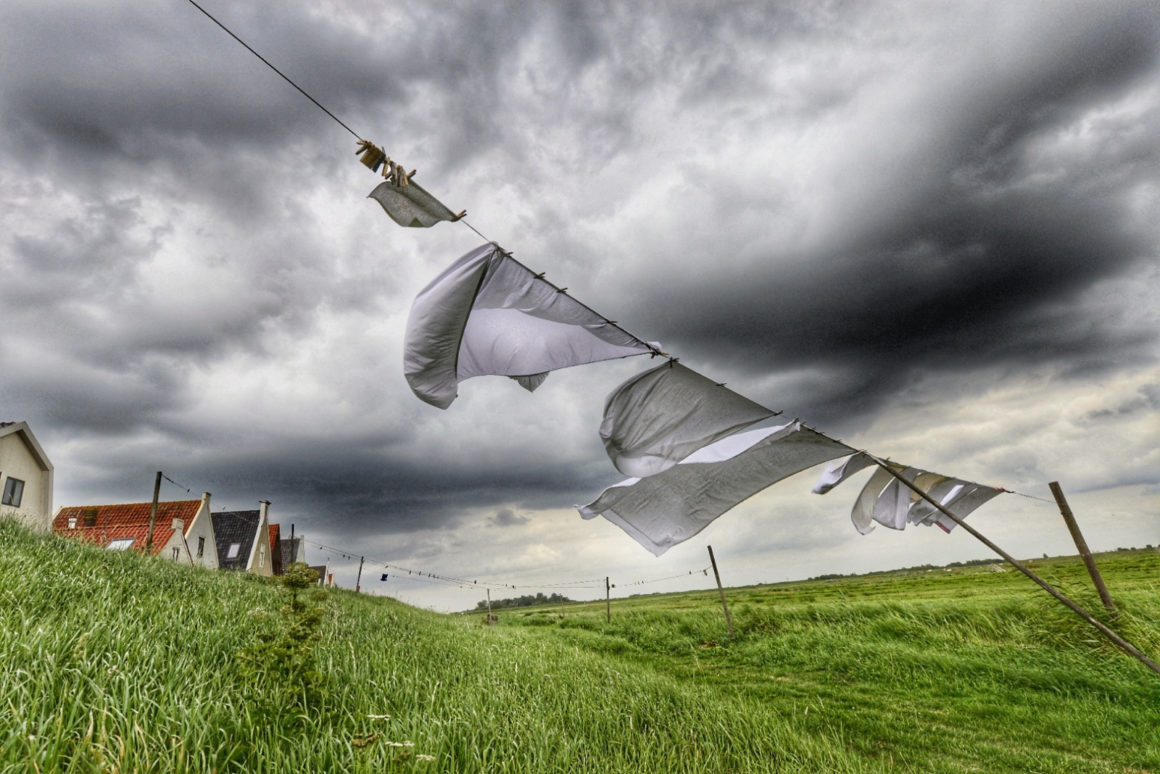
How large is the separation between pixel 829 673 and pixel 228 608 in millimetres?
→ 9864

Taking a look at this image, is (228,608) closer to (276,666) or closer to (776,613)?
(276,666)

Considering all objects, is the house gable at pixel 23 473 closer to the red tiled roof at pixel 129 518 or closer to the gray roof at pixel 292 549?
the red tiled roof at pixel 129 518

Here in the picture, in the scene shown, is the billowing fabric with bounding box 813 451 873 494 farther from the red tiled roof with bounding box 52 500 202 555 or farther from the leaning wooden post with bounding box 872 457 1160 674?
the red tiled roof with bounding box 52 500 202 555

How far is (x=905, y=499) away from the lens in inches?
283

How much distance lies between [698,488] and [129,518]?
33452 mm

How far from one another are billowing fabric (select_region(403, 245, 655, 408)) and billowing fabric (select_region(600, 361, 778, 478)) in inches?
17.0

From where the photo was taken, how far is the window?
19828 millimetres

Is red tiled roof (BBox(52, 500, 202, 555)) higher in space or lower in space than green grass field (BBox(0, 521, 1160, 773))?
higher

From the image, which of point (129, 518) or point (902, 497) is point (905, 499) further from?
point (129, 518)

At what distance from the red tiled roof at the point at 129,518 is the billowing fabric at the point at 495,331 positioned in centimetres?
2880

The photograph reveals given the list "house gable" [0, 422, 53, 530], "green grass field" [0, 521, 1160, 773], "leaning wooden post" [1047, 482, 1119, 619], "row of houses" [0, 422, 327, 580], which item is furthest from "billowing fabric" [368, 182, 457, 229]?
"house gable" [0, 422, 53, 530]

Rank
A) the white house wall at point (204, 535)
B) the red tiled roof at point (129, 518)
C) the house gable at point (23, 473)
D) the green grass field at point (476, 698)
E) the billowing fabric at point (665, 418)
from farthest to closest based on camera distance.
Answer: the white house wall at point (204, 535)
the red tiled roof at point (129, 518)
the house gable at point (23, 473)
the billowing fabric at point (665, 418)
the green grass field at point (476, 698)

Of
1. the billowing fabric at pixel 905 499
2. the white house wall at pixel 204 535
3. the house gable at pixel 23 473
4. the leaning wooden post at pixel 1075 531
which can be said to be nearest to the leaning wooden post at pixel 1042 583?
the billowing fabric at pixel 905 499

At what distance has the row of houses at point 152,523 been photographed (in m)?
19.9
